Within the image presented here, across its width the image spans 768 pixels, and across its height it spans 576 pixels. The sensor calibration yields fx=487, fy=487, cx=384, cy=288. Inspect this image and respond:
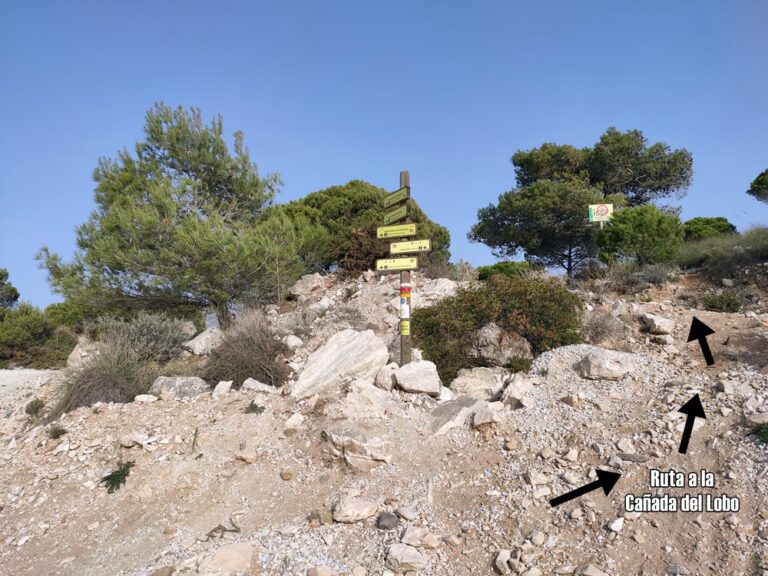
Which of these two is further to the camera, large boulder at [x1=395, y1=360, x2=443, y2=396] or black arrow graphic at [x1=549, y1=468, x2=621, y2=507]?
large boulder at [x1=395, y1=360, x2=443, y2=396]

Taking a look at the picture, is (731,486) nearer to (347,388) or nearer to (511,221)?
(347,388)

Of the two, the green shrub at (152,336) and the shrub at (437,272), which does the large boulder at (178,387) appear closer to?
the green shrub at (152,336)

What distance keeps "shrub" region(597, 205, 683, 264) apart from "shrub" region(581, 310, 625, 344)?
6241 mm

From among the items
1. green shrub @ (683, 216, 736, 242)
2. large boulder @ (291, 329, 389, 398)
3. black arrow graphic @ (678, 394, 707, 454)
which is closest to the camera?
black arrow graphic @ (678, 394, 707, 454)

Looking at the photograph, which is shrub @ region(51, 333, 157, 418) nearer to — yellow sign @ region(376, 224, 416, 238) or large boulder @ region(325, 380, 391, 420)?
large boulder @ region(325, 380, 391, 420)

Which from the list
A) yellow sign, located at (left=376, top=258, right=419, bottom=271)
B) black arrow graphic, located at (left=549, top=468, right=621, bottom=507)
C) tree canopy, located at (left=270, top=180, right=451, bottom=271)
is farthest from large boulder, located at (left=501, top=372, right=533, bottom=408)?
tree canopy, located at (left=270, top=180, right=451, bottom=271)

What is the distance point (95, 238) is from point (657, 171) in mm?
22259

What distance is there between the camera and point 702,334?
738cm

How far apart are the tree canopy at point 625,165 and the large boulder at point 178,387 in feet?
61.6

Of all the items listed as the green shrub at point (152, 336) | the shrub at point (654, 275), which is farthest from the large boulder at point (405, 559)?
the shrub at point (654, 275)

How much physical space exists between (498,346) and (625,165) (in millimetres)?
18236

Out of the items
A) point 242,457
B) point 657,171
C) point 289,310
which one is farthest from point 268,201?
point 657,171

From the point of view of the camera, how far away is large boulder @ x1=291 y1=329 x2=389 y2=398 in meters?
6.54

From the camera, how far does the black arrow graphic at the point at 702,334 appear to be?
21.5 feet
